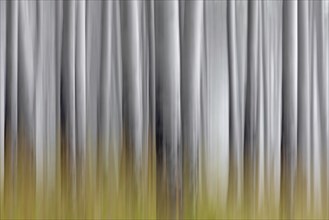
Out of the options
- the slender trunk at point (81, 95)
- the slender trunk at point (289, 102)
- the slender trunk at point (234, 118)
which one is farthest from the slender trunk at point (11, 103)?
the slender trunk at point (289, 102)

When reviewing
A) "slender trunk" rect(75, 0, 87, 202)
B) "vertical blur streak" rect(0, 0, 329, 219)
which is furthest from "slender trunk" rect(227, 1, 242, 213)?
"slender trunk" rect(75, 0, 87, 202)

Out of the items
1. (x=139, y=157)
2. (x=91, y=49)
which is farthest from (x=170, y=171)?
(x=91, y=49)

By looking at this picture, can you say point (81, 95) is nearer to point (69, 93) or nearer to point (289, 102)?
point (69, 93)

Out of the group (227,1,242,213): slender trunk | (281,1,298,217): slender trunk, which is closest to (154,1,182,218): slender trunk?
(227,1,242,213): slender trunk

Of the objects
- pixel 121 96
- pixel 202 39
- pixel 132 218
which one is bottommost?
pixel 132 218

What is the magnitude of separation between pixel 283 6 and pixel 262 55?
0.11 meters

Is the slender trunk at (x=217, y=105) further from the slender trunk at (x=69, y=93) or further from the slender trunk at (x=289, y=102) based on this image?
the slender trunk at (x=69, y=93)

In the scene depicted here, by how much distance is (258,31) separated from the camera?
3.44 feet

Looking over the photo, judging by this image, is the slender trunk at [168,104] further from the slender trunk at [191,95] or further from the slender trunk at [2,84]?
the slender trunk at [2,84]

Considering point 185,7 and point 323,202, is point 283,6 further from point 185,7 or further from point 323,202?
point 323,202

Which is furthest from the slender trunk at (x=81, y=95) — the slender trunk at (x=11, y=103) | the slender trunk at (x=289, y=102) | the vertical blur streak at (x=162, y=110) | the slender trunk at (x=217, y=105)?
the slender trunk at (x=289, y=102)

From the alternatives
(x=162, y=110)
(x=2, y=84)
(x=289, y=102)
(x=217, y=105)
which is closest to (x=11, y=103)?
(x=2, y=84)

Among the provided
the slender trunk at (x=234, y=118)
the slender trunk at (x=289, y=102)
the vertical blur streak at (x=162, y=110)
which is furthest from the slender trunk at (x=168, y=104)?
the slender trunk at (x=289, y=102)

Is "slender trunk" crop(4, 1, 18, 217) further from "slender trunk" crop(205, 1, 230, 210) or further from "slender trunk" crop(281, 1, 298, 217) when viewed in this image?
"slender trunk" crop(281, 1, 298, 217)
